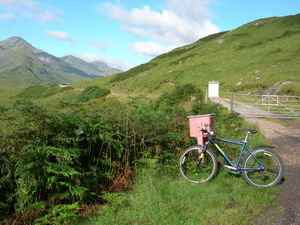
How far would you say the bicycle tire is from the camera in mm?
8386

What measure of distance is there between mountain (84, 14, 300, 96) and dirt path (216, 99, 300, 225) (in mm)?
21203

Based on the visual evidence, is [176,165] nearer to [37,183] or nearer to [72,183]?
[72,183]

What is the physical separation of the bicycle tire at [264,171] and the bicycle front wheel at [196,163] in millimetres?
804

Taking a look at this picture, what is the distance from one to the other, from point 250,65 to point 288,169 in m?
52.4

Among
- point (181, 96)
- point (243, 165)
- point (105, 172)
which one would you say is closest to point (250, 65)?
point (181, 96)

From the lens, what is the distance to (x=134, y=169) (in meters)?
8.81

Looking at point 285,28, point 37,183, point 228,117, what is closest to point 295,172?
point 228,117

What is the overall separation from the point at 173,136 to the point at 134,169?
1432mm

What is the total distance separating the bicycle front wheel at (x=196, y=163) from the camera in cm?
875

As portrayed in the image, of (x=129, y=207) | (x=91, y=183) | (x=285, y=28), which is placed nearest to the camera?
(x=129, y=207)

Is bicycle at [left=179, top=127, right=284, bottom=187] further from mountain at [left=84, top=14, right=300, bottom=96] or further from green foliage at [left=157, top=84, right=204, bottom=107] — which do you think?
mountain at [left=84, top=14, right=300, bottom=96]

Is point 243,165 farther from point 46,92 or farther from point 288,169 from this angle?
point 46,92

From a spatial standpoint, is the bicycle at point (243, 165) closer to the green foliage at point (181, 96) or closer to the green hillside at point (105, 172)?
the green hillside at point (105, 172)

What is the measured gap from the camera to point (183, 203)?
7055 millimetres
